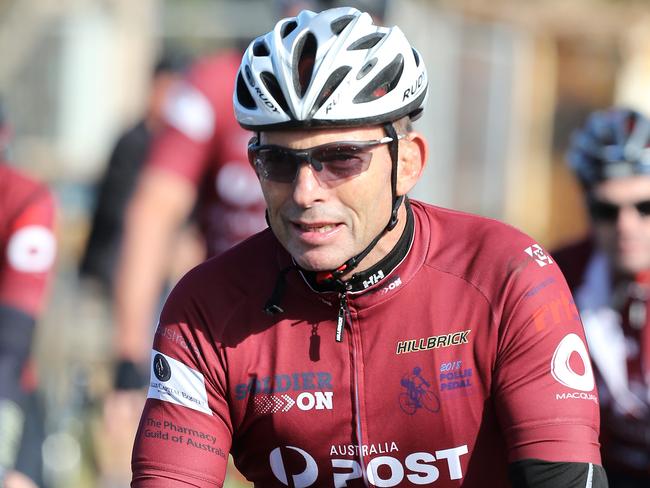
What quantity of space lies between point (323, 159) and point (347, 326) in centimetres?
48

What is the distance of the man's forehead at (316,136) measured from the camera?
12.2 feet

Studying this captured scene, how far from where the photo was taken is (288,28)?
3996 millimetres

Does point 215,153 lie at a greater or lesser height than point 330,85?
lesser

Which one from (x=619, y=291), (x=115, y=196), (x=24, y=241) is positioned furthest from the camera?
(x=115, y=196)

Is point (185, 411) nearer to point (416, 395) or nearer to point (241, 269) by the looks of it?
point (241, 269)

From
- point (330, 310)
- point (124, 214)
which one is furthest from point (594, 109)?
point (330, 310)

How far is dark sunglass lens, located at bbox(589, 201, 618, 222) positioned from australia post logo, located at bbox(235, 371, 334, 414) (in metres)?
2.38

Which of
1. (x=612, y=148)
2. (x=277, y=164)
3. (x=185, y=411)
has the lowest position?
(x=185, y=411)

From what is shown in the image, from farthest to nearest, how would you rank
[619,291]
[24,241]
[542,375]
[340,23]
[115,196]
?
[115,196], [24,241], [619,291], [340,23], [542,375]

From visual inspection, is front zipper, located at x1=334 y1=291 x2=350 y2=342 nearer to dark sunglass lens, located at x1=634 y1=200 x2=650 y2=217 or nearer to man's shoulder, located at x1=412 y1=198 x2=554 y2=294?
man's shoulder, located at x1=412 y1=198 x2=554 y2=294

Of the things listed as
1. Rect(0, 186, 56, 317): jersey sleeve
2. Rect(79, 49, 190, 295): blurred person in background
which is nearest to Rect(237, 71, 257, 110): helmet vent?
Rect(0, 186, 56, 317): jersey sleeve

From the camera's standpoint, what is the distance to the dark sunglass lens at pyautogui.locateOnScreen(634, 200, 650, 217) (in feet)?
19.1

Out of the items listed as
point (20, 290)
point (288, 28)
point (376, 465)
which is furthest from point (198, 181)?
point (376, 465)

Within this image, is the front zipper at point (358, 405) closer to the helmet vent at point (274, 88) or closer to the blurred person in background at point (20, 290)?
the helmet vent at point (274, 88)
